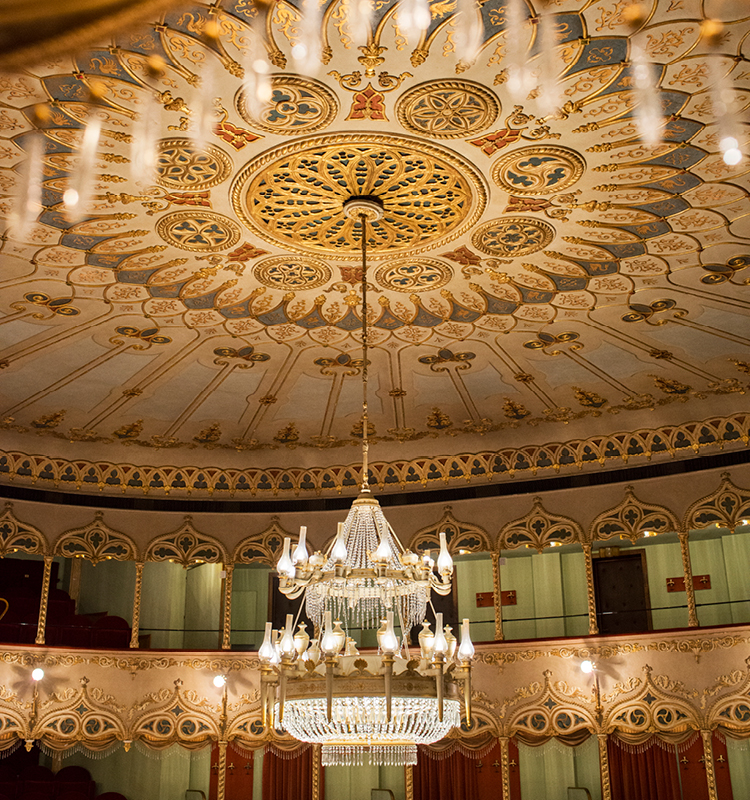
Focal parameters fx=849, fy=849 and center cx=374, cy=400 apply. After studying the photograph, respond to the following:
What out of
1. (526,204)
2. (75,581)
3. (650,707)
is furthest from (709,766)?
(75,581)

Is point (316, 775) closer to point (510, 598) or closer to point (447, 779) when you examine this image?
point (447, 779)

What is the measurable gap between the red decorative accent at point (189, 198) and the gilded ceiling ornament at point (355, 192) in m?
0.23

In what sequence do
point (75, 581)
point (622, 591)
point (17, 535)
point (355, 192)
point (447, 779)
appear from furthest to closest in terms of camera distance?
point (75, 581) < point (622, 591) < point (447, 779) < point (17, 535) < point (355, 192)

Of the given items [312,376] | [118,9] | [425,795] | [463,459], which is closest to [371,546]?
[312,376]

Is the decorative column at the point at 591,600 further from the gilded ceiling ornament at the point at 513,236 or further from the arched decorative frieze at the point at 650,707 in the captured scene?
the gilded ceiling ornament at the point at 513,236

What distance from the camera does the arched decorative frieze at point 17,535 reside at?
37.5ft

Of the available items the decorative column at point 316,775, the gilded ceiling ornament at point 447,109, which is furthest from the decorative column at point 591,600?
the gilded ceiling ornament at point 447,109

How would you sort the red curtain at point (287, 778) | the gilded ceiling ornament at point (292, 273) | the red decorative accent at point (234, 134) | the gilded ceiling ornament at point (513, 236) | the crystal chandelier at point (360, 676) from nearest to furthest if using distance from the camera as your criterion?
the crystal chandelier at point (360, 676)
the red decorative accent at point (234, 134)
the gilded ceiling ornament at point (513, 236)
the gilded ceiling ornament at point (292, 273)
the red curtain at point (287, 778)

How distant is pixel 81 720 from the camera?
1080 centimetres

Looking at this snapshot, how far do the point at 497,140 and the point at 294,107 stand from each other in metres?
1.56

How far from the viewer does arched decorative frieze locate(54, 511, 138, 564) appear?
38.9 feet

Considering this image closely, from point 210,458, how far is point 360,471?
2.23 meters

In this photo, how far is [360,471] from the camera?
12578 millimetres

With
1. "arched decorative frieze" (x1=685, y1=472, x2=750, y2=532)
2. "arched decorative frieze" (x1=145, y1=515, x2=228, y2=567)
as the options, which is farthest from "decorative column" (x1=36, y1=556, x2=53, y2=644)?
"arched decorative frieze" (x1=685, y1=472, x2=750, y2=532)
